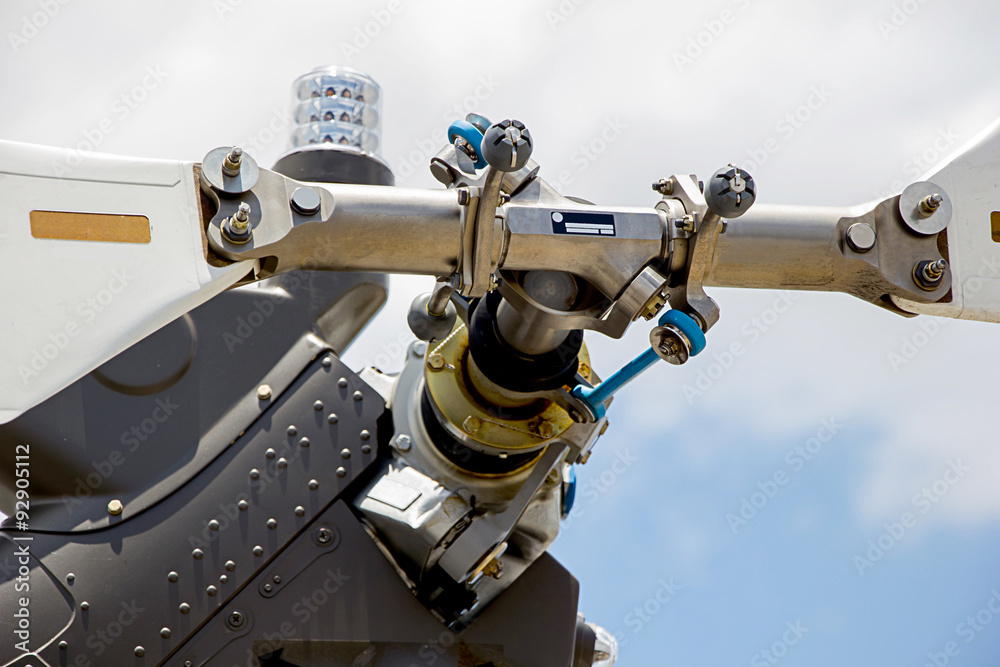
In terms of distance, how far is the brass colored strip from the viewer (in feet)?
8.75

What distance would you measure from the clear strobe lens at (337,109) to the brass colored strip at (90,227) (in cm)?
208

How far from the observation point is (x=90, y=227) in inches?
106


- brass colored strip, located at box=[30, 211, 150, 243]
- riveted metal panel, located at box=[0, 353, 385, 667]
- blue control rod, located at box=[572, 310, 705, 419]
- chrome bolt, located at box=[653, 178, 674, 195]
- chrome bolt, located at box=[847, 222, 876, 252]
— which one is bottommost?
riveted metal panel, located at box=[0, 353, 385, 667]

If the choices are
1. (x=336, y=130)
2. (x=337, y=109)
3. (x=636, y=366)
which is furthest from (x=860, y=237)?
(x=337, y=109)

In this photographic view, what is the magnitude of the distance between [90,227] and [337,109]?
2.48 metres

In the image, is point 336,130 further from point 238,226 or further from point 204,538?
point 238,226

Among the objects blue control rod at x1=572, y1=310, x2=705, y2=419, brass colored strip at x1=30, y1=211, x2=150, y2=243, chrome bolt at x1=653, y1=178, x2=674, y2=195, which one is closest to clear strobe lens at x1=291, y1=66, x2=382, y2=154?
blue control rod at x1=572, y1=310, x2=705, y2=419

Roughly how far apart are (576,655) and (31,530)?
6.67ft

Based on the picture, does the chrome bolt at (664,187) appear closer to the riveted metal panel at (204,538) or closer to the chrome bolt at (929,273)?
the chrome bolt at (929,273)

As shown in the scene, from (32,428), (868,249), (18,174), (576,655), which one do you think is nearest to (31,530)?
(32,428)

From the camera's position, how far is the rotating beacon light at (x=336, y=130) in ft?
15.1

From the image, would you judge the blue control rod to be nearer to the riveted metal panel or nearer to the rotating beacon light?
the riveted metal panel

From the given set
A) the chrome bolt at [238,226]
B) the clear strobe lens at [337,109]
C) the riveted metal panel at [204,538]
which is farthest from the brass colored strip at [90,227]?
the clear strobe lens at [337,109]

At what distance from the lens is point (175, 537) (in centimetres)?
371
